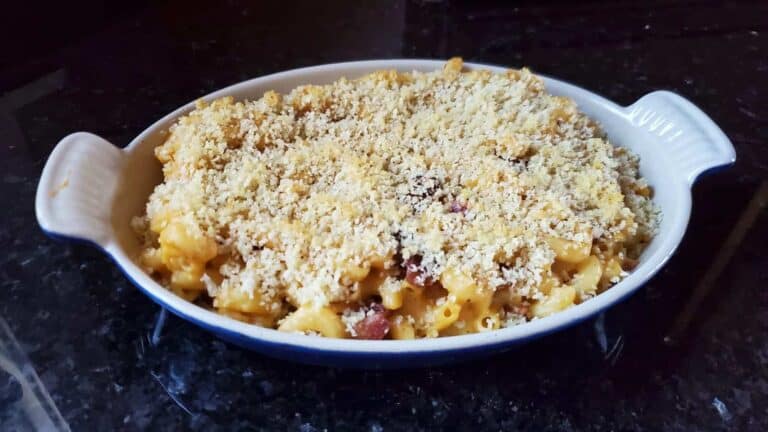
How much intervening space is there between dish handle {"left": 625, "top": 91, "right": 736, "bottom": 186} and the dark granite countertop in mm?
149

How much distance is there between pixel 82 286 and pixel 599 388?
2.10 feet

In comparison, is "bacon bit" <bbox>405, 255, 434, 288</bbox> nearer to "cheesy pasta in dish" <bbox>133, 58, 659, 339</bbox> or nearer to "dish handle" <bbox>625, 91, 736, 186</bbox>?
"cheesy pasta in dish" <bbox>133, 58, 659, 339</bbox>

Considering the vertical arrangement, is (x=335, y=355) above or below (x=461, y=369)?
above

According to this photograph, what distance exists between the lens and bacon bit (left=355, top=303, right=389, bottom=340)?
2.44 ft

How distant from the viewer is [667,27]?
1.55 meters

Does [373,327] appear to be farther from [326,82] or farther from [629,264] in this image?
[326,82]

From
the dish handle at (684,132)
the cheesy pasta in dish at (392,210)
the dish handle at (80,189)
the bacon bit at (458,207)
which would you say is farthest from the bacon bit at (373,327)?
Answer: the dish handle at (684,132)

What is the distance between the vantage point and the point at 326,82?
3.55 feet

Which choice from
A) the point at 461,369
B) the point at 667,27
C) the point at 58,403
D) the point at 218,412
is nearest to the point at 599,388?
the point at 461,369

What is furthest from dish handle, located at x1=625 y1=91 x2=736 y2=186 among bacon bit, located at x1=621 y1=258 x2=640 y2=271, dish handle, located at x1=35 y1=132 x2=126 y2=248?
dish handle, located at x1=35 y1=132 x2=126 y2=248

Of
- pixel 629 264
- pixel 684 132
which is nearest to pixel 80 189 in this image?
pixel 629 264

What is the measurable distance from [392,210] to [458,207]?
0.27 ft

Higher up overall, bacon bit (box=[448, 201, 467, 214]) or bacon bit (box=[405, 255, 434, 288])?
bacon bit (box=[448, 201, 467, 214])

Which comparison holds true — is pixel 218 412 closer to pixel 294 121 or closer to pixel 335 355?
pixel 335 355
